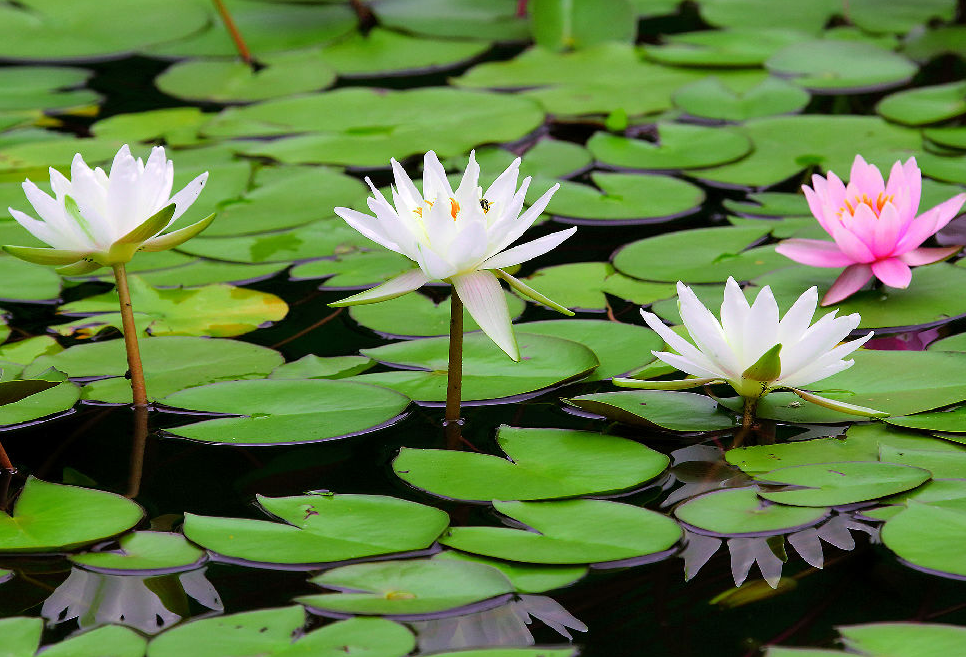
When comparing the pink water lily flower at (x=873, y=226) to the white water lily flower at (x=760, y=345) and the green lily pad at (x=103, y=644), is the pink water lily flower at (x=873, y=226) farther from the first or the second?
the green lily pad at (x=103, y=644)

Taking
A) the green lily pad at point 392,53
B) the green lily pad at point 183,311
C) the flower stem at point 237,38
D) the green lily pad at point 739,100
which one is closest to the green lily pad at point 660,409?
the green lily pad at point 183,311

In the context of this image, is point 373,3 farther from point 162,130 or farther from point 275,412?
point 275,412

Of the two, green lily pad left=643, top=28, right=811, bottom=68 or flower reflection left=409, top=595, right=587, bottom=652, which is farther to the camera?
green lily pad left=643, top=28, right=811, bottom=68

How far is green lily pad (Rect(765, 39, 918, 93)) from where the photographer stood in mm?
3727

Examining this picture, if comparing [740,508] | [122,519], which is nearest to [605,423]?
[740,508]

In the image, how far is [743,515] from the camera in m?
1.55

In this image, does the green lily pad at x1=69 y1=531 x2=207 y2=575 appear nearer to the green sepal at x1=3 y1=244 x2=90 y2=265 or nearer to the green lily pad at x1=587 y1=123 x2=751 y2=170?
the green sepal at x1=3 y1=244 x2=90 y2=265

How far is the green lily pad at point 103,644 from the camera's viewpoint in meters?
1.30

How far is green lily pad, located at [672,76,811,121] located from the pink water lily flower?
4.10 ft

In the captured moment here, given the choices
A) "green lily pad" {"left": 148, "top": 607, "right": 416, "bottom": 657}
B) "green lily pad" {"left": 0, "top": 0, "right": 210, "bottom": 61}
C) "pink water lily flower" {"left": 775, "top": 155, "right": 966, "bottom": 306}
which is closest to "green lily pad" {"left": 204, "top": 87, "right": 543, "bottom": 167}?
"green lily pad" {"left": 0, "top": 0, "right": 210, "bottom": 61}

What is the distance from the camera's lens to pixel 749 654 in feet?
4.28

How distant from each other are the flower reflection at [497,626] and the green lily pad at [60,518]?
1.72 ft

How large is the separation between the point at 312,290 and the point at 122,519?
98 cm

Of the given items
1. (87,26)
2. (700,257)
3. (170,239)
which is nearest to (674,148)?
(700,257)
